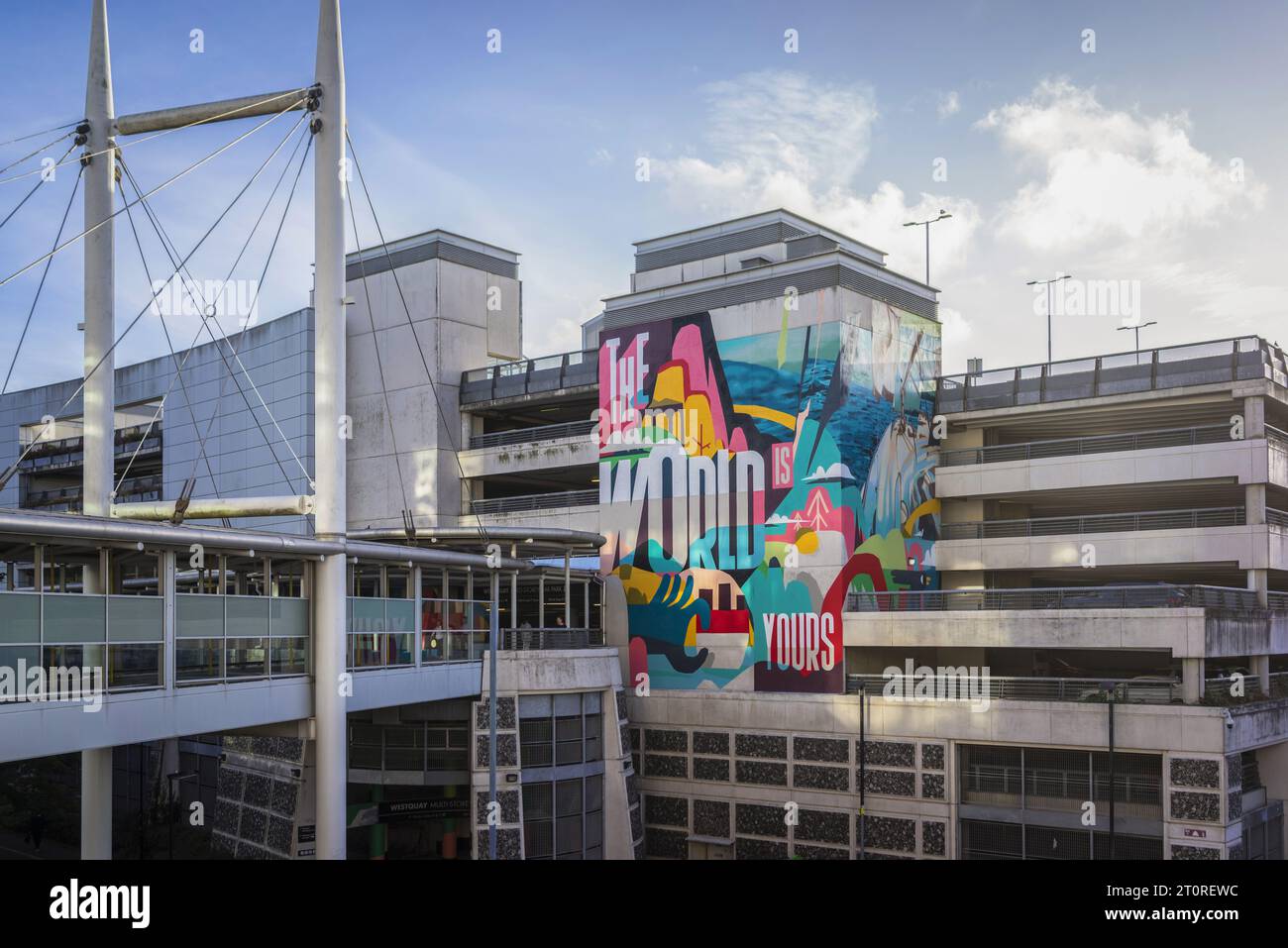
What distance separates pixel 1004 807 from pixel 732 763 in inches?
361

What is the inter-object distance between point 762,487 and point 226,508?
18.8 meters

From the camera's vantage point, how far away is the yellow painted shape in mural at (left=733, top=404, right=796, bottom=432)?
Answer: 140 ft

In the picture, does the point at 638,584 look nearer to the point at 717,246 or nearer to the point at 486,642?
the point at 486,642

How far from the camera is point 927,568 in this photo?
4634cm

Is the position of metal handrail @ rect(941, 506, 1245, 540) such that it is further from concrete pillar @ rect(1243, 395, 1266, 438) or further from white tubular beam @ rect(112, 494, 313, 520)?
white tubular beam @ rect(112, 494, 313, 520)

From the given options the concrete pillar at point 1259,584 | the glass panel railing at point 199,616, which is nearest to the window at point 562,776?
the glass panel railing at point 199,616

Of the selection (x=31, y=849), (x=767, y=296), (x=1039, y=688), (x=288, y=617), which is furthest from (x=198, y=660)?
(x=31, y=849)

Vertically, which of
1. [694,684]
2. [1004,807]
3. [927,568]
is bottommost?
[1004,807]

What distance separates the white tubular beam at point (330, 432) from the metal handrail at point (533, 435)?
20.4m

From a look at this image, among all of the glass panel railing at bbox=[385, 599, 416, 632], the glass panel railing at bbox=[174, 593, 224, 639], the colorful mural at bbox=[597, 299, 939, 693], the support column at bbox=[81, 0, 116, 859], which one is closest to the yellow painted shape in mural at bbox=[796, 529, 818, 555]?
the colorful mural at bbox=[597, 299, 939, 693]
